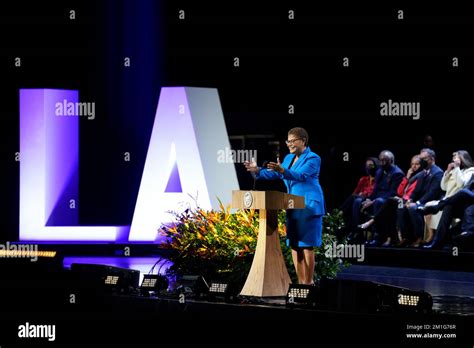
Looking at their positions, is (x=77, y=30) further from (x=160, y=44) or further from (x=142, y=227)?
(x=142, y=227)

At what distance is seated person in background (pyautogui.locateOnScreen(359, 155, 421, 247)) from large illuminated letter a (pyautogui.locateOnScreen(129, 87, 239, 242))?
1715 mm

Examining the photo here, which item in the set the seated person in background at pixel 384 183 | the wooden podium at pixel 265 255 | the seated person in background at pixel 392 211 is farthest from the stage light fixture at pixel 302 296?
the seated person in background at pixel 384 183

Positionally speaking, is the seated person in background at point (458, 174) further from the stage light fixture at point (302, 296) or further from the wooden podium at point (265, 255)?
the stage light fixture at point (302, 296)

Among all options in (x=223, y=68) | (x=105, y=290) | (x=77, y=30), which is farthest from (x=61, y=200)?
(x=105, y=290)

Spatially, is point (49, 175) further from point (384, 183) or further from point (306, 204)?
point (306, 204)

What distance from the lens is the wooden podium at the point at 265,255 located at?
6.38m

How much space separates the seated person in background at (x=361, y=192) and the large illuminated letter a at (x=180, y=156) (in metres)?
1.44

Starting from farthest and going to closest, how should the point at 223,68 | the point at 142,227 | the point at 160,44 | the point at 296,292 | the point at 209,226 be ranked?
the point at 223,68
the point at 160,44
the point at 142,227
the point at 209,226
the point at 296,292

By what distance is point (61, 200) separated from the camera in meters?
10.9

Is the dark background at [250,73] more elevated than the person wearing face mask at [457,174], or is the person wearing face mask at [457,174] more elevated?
the dark background at [250,73]

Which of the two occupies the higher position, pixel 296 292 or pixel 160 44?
pixel 160 44

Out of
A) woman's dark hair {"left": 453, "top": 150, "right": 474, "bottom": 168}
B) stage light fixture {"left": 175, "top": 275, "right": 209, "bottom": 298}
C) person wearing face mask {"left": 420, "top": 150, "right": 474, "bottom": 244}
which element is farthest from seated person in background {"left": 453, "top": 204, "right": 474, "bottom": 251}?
stage light fixture {"left": 175, "top": 275, "right": 209, "bottom": 298}

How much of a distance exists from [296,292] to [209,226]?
5.44ft

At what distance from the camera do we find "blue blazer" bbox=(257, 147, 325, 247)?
6.45 metres
